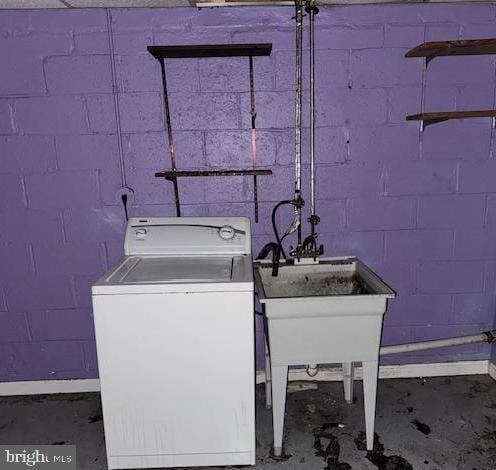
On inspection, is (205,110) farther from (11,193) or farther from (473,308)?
(473,308)

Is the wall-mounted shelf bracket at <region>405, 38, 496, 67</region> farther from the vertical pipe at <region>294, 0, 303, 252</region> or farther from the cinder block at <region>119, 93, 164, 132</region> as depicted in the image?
the cinder block at <region>119, 93, 164, 132</region>

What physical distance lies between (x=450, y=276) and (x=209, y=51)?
1.83 m

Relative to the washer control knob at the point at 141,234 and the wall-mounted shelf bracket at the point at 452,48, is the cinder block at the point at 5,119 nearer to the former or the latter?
the washer control knob at the point at 141,234

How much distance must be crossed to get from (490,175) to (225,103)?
4.95 feet

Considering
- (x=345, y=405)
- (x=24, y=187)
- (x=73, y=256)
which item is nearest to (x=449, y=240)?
(x=345, y=405)

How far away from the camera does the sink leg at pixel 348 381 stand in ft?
7.80

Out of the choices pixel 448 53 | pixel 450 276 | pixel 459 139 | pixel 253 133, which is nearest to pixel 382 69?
pixel 448 53

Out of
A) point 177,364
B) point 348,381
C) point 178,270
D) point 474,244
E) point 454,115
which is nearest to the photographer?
point 177,364

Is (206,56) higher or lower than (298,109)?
higher

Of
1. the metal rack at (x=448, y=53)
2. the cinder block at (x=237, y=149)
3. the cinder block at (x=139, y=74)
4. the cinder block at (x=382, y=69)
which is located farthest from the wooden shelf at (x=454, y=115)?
the cinder block at (x=139, y=74)

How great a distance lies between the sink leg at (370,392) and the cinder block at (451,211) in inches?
36.9

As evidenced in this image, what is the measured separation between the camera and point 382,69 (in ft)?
7.48

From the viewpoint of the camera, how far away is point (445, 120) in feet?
7.63

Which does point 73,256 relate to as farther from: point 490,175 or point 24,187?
point 490,175
